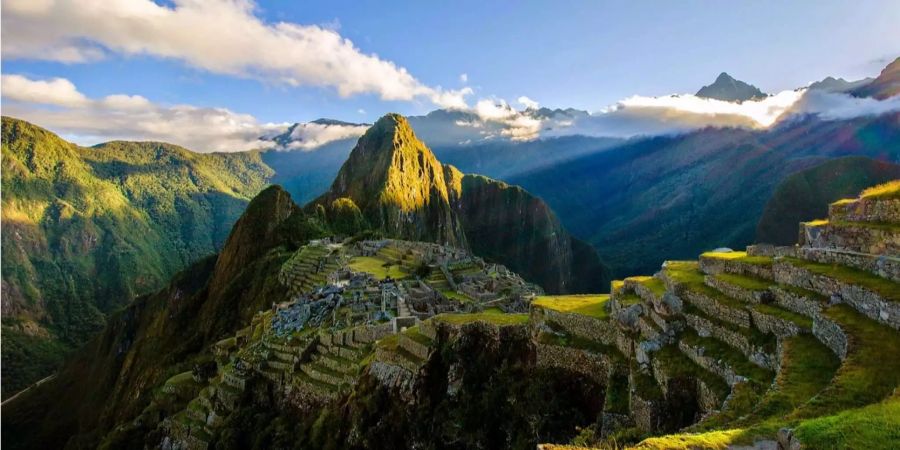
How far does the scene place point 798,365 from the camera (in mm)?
12242

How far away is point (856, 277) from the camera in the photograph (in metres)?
14.1

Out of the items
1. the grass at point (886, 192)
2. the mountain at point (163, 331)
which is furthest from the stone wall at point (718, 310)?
the mountain at point (163, 331)

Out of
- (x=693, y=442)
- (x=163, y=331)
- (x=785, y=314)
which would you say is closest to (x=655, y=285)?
(x=785, y=314)

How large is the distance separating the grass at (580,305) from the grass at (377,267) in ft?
129

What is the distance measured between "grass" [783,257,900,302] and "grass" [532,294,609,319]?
7.47 m

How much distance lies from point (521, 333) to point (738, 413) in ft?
43.2

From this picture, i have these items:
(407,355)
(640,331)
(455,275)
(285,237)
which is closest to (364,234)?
(285,237)

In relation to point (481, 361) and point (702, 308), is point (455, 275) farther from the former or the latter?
point (702, 308)

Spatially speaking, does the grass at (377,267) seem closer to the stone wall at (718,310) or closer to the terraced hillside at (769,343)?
the terraced hillside at (769,343)

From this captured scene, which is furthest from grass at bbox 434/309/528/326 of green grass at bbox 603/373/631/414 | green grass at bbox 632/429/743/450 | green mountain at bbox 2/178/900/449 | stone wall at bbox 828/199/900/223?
green grass at bbox 632/429/743/450

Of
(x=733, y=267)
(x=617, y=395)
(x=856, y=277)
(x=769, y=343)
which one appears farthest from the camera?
(x=733, y=267)

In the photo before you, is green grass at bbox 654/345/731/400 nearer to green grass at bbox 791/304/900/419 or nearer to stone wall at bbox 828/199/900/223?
green grass at bbox 791/304/900/419

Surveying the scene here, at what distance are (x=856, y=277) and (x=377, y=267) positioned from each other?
65971 mm

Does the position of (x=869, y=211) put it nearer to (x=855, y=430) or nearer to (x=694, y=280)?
(x=694, y=280)
